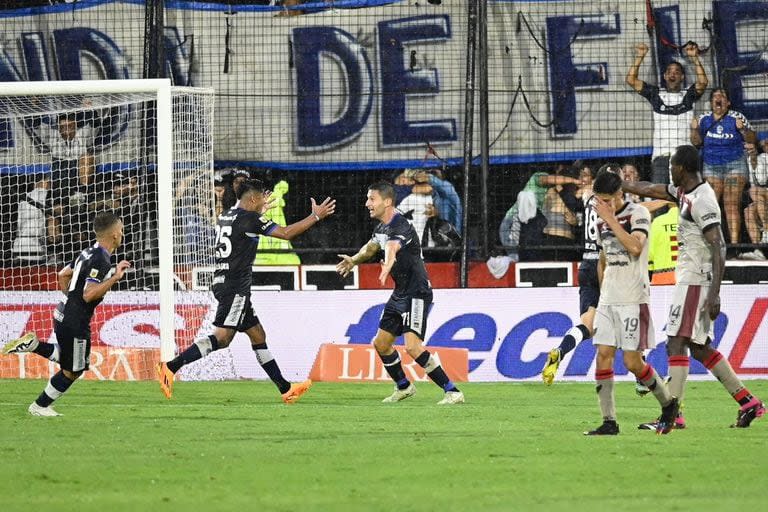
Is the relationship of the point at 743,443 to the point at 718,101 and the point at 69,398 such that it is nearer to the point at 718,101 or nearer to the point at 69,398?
the point at 69,398

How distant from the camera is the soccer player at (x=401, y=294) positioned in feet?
44.4

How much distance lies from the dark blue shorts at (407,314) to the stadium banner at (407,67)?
5.48 meters

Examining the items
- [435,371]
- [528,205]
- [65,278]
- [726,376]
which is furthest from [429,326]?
[726,376]

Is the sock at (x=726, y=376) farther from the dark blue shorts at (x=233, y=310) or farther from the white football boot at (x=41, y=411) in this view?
the white football boot at (x=41, y=411)

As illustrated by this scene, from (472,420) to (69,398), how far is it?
4741mm

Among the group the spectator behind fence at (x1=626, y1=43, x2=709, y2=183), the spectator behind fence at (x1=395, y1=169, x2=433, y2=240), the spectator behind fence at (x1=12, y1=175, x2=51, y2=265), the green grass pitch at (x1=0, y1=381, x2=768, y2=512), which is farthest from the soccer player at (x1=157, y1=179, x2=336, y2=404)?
the spectator behind fence at (x1=626, y1=43, x2=709, y2=183)

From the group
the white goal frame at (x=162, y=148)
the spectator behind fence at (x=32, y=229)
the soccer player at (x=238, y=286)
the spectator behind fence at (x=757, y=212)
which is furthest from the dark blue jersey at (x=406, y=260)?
the spectator behind fence at (x=757, y=212)

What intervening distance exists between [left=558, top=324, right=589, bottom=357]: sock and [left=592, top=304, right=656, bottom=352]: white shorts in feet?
12.1

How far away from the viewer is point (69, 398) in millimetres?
14180

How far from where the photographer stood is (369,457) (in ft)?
29.5

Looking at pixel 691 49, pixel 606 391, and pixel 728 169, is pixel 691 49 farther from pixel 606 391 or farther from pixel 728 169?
pixel 606 391

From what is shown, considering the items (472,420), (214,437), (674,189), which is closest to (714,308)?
(674,189)

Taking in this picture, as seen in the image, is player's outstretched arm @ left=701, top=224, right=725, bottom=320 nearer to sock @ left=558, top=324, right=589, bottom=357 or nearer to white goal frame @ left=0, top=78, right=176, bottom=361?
sock @ left=558, top=324, right=589, bottom=357

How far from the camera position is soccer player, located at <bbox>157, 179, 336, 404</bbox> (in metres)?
13.4
